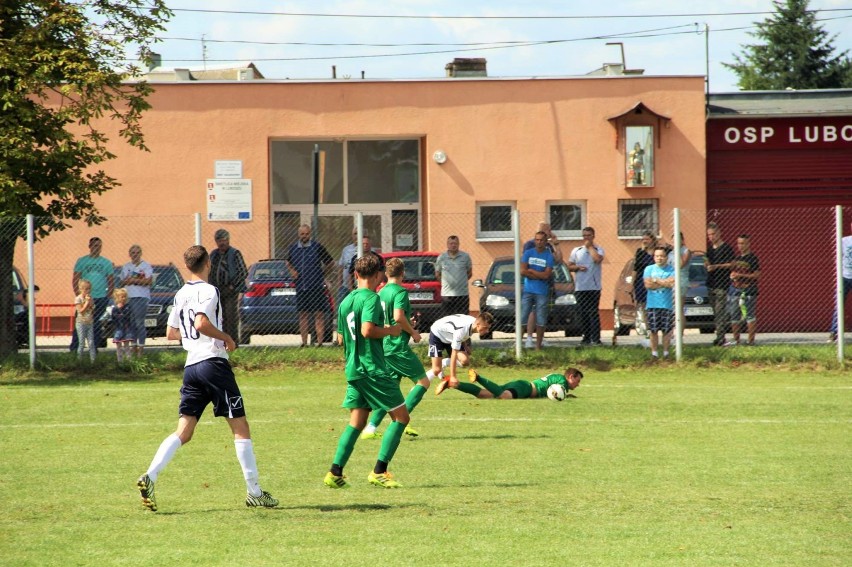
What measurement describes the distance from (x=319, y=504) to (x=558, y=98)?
70.5 feet

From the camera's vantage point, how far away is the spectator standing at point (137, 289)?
17.2 m

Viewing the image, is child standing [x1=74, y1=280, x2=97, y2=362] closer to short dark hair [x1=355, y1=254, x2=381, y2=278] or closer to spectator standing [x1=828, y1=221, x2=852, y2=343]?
short dark hair [x1=355, y1=254, x2=381, y2=278]

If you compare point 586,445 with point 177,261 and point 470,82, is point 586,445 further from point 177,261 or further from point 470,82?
point 470,82

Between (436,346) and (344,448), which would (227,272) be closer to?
(436,346)

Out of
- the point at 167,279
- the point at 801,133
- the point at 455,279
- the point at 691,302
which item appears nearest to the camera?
the point at 455,279

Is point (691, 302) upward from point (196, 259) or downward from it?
downward

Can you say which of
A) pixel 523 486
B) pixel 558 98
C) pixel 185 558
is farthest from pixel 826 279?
pixel 185 558

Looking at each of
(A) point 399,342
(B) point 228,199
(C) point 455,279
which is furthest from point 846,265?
(B) point 228,199

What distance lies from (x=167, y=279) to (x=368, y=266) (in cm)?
1425

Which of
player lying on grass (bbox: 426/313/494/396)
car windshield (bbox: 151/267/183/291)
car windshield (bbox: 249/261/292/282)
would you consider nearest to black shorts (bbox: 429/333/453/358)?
player lying on grass (bbox: 426/313/494/396)

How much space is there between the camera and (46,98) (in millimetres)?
17812

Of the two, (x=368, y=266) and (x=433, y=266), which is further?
(x=433, y=266)

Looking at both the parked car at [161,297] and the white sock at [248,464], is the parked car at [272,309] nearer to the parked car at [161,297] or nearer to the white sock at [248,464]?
the parked car at [161,297]

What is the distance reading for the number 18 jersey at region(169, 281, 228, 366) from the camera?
24.4 feet
